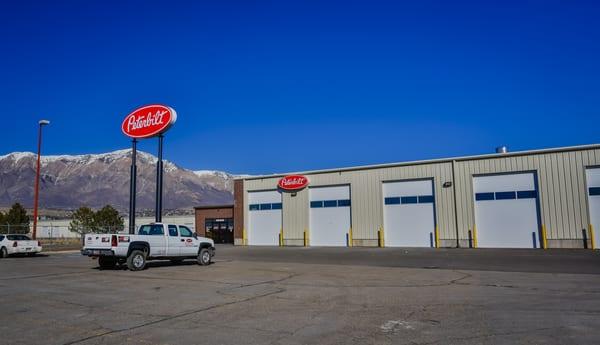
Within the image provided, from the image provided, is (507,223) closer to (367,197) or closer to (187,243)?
(367,197)

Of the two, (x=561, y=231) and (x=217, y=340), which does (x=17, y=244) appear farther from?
(x=561, y=231)

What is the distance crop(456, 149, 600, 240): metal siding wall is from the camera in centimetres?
2856

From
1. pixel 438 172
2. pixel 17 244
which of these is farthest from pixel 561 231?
pixel 17 244

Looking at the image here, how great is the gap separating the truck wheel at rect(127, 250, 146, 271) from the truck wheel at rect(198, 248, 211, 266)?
2.87m

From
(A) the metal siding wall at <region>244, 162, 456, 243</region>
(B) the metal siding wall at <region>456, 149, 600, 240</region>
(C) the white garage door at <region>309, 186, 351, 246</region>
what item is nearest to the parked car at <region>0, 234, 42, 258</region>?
(A) the metal siding wall at <region>244, 162, 456, 243</region>

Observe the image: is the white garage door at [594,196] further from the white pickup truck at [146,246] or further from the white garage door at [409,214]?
the white pickup truck at [146,246]

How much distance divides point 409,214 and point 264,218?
43.5 ft

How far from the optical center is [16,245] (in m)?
28.2

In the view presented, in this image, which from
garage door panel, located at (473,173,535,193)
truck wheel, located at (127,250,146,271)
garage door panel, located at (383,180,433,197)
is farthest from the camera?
garage door panel, located at (383,180,433,197)

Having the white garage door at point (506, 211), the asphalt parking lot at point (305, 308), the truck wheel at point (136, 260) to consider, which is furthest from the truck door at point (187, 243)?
the white garage door at point (506, 211)

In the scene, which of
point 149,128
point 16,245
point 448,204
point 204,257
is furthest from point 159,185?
point 448,204

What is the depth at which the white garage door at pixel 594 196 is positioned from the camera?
28.2 m

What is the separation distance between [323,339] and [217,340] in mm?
1523

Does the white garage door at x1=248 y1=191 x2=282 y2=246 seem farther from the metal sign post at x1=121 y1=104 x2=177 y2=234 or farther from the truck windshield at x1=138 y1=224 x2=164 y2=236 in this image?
the truck windshield at x1=138 y1=224 x2=164 y2=236
